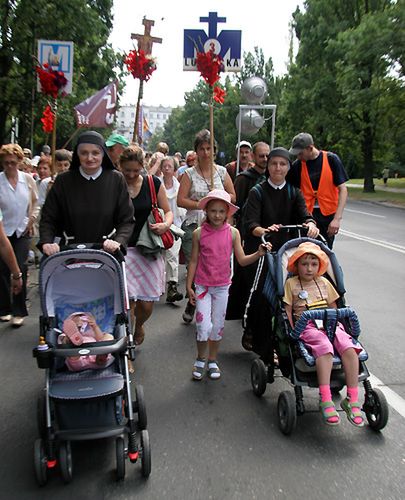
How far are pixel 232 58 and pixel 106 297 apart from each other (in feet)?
15.1

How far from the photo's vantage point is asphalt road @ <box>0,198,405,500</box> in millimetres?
3062

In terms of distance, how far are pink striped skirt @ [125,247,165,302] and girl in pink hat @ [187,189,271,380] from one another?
Answer: 0.40 meters

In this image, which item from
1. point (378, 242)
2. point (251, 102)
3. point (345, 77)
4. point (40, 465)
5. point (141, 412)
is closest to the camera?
point (40, 465)

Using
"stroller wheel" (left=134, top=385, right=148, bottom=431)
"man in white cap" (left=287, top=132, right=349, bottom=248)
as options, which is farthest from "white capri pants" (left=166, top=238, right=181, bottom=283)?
"stroller wheel" (left=134, top=385, right=148, bottom=431)

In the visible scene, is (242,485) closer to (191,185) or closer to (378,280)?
(191,185)

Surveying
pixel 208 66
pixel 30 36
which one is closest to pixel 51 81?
pixel 208 66

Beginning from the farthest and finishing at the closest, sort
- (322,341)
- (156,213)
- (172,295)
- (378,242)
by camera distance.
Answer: (378,242)
(172,295)
(156,213)
(322,341)

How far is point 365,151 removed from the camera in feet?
118

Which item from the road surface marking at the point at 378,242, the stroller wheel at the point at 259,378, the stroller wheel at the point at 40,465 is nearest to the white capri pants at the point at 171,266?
the stroller wheel at the point at 259,378

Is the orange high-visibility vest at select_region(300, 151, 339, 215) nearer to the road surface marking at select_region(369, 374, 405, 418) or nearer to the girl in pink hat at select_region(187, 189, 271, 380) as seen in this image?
the girl in pink hat at select_region(187, 189, 271, 380)

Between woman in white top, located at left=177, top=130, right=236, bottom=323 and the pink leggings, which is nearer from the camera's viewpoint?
the pink leggings

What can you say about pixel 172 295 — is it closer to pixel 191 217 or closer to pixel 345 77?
pixel 191 217

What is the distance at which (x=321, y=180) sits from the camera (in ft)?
19.0

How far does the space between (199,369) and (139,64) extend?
3.32 meters
